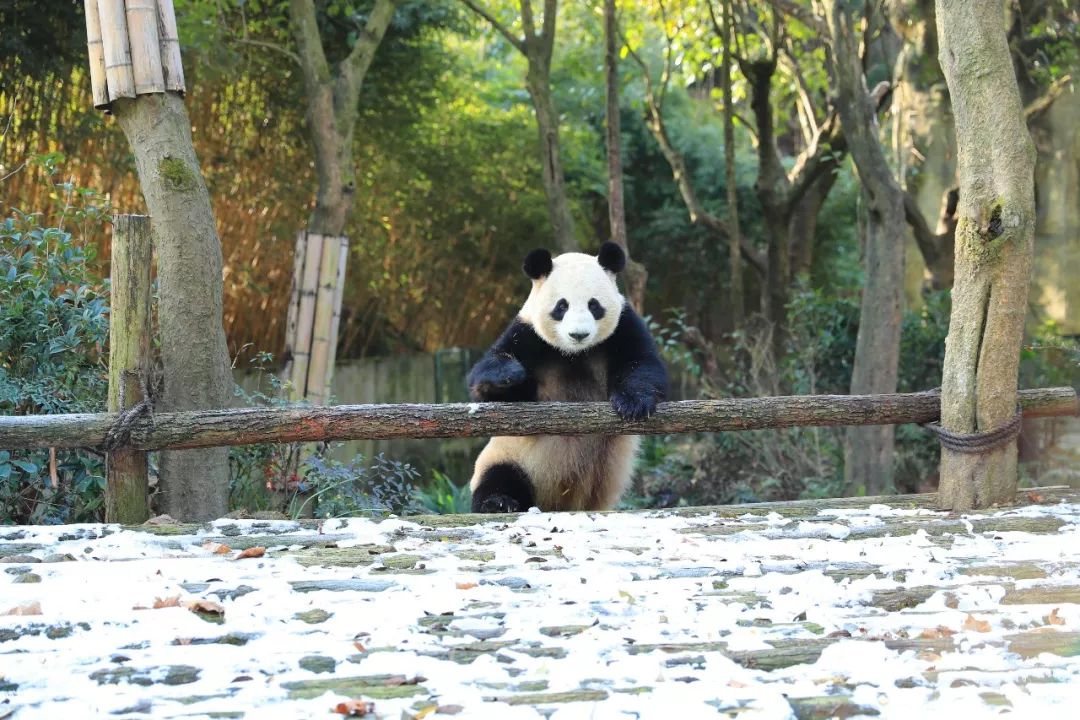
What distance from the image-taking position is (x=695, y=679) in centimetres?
243

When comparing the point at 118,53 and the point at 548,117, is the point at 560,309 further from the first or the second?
the point at 548,117

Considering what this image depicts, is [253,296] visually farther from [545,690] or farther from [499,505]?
[545,690]

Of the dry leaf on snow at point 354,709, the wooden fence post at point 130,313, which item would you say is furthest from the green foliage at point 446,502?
the dry leaf on snow at point 354,709

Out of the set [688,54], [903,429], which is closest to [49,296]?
[903,429]

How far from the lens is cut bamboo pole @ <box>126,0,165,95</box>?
4738mm

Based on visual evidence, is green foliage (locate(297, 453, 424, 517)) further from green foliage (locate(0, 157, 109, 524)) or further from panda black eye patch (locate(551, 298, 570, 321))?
panda black eye patch (locate(551, 298, 570, 321))

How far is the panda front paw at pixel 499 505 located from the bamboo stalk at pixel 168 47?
2.30 metres

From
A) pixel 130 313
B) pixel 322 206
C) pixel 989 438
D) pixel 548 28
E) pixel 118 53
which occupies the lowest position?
pixel 989 438

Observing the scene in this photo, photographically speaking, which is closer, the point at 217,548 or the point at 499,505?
the point at 217,548

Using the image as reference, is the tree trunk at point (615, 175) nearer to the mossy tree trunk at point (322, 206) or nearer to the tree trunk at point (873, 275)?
the tree trunk at point (873, 275)

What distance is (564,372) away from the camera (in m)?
5.19

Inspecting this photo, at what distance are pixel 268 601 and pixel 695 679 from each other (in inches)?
48.1

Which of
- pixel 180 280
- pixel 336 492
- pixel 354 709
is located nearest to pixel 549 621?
pixel 354 709

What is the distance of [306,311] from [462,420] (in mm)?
3060
